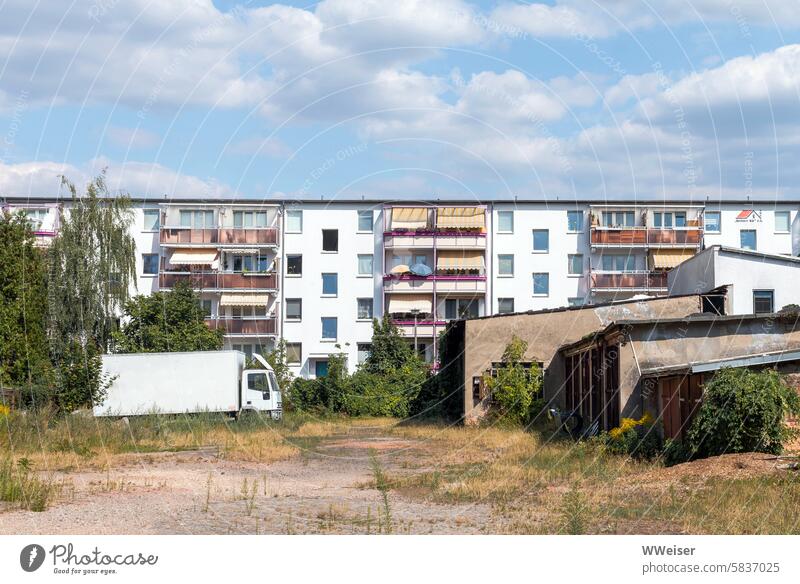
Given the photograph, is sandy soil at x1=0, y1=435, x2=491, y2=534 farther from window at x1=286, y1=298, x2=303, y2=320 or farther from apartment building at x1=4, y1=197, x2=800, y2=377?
window at x1=286, y1=298, x2=303, y2=320

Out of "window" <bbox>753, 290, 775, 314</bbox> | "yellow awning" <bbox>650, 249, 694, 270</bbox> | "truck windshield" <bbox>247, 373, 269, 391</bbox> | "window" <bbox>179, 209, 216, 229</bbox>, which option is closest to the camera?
"window" <bbox>753, 290, 775, 314</bbox>

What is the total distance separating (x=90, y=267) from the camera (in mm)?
48031

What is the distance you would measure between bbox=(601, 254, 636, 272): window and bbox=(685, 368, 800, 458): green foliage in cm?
4571

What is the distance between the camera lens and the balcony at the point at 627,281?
63.2 metres

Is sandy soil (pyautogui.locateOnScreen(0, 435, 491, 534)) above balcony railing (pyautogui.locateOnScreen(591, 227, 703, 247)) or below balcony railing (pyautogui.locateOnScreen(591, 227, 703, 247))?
below

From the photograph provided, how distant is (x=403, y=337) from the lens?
59.5 m

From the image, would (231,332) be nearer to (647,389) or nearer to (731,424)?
(647,389)

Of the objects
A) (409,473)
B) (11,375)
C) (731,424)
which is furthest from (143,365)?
(731,424)

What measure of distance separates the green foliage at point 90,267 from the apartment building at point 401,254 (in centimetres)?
1373

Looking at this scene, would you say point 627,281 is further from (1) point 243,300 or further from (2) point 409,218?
(1) point 243,300

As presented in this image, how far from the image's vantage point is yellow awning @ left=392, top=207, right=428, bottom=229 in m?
64.6

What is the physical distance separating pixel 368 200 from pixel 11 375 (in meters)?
29.7

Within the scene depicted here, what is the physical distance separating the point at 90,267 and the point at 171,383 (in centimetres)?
1333

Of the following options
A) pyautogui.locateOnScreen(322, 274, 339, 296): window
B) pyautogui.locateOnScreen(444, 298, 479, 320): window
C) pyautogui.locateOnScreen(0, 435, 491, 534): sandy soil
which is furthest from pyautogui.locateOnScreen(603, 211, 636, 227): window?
pyautogui.locateOnScreen(0, 435, 491, 534): sandy soil
